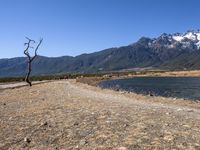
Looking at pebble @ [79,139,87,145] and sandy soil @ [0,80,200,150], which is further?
pebble @ [79,139,87,145]

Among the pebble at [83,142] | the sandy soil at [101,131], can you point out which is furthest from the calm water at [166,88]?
the pebble at [83,142]

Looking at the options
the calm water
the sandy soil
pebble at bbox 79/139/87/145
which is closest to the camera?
the sandy soil

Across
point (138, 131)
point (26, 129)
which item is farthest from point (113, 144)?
point (26, 129)

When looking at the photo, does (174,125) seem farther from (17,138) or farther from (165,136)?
(17,138)

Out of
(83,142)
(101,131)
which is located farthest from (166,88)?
(83,142)

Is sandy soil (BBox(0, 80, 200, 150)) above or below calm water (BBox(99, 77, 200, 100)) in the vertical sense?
above

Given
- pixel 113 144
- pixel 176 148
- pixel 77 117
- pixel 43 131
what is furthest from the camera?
pixel 77 117

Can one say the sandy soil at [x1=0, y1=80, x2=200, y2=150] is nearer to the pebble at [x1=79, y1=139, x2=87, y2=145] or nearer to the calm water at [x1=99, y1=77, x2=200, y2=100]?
the pebble at [x1=79, y1=139, x2=87, y2=145]

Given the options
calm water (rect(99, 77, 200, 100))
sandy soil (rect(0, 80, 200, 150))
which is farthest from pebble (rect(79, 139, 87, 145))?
calm water (rect(99, 77, 200, 100))

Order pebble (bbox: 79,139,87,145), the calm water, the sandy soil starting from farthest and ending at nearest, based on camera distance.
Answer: the calm water, pebble (bbox: 79,139,87,145), the sandy soil

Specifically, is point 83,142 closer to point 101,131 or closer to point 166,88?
point 101,131

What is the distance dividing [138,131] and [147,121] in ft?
8.59

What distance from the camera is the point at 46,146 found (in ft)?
47.1

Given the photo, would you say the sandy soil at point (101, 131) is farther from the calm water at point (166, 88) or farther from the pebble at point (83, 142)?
the calm water at point (166, 88)
